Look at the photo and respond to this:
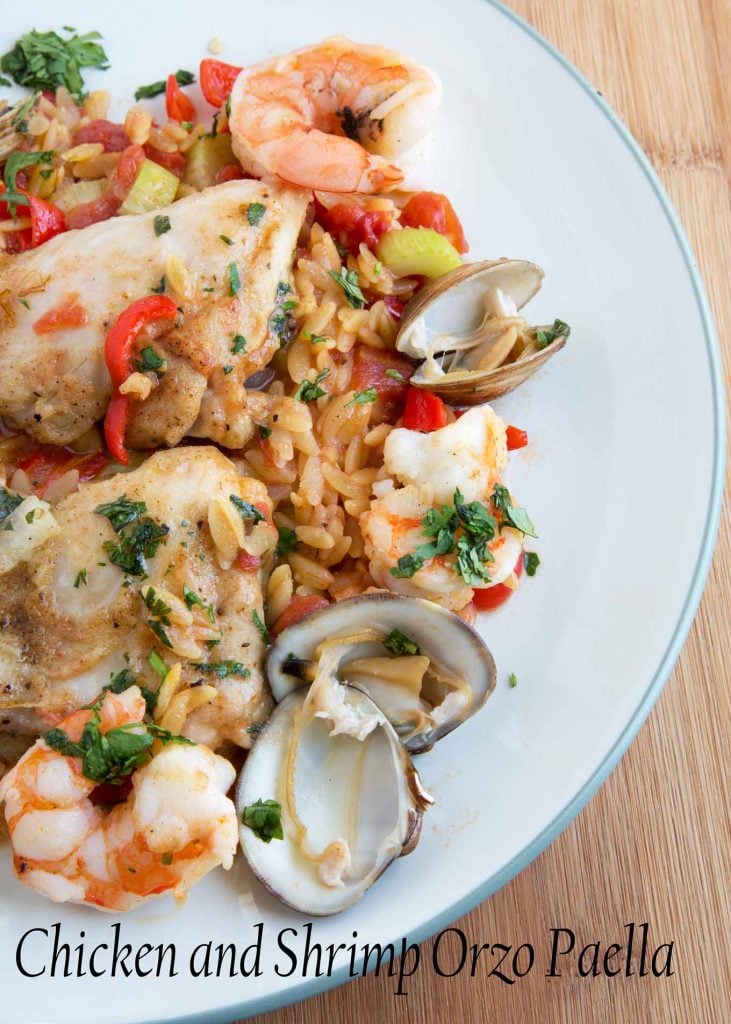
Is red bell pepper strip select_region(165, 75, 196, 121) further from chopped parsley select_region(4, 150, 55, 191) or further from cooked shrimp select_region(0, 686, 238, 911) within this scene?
cooked shrimp select_region(0, 686, 238, 911)

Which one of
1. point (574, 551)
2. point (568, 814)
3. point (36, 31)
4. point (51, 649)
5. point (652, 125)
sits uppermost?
point (36, 31)

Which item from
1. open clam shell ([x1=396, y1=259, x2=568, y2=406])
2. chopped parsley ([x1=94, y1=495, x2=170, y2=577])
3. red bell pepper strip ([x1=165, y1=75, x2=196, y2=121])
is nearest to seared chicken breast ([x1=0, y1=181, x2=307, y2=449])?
chopped parsley ([x1=94, y1=495, x2=170, y2=577])

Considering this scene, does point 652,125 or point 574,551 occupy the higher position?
point 652,125

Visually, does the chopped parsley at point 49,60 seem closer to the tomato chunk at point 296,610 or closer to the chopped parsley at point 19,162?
the chopped parsley at point 19,162

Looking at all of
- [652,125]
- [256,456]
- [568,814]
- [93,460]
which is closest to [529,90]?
[652,125]

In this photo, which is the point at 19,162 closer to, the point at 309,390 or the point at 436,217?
the point at 309,390

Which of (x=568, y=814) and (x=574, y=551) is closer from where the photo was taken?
(x=568, y=814)

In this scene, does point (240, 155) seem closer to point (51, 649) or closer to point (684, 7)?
point (51, 649)
